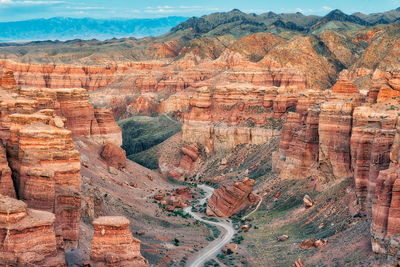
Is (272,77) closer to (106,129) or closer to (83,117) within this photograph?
(106,129)

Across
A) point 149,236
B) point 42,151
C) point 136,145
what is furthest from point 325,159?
point 136,145

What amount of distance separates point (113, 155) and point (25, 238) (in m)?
51.3

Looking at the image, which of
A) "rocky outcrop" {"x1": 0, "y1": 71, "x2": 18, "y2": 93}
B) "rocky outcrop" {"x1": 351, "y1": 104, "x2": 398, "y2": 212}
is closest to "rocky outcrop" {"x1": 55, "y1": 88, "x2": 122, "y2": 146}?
"rocky outcrop" {"x1": 0, "y1": 71, "x2": 18, "y2": 93}

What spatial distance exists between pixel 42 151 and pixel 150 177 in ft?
149

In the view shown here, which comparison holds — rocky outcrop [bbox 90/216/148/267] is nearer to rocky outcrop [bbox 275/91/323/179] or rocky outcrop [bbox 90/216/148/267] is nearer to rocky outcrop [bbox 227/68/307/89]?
rocky outcrop [bbox 275/91/323/179]

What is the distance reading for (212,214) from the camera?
6944 centimetres

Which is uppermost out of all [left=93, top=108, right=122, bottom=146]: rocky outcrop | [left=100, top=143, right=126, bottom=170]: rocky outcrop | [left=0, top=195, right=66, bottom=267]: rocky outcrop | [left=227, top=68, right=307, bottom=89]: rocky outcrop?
[left=0, top=195, right=66, bottom=267]: rocky outcrop

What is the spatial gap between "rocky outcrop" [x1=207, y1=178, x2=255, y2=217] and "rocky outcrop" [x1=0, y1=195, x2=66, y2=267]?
126 feet

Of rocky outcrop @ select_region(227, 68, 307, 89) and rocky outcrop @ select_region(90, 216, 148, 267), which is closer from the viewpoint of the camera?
rocky outcrop @ select_region(90, 216, 148, 267)

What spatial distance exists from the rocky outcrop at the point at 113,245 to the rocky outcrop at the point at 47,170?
234cm

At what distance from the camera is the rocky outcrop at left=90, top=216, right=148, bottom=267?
33.7m

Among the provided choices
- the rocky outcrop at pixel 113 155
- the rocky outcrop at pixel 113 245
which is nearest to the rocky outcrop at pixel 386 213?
the rocky outcrop at pixel 113 245

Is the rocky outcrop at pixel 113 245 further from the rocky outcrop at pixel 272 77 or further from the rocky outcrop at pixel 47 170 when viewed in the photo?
the rocky outcrop at pixel 272 77

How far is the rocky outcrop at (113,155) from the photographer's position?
8106 cm
